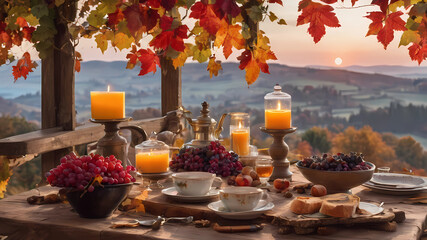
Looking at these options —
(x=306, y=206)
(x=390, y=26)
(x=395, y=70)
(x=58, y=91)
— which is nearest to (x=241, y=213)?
(x=306, y=206)

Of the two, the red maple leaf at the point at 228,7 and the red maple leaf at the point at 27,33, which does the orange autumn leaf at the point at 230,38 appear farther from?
→ the red maple leaf at the point at 27,33

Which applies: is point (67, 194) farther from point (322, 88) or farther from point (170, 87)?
point (322, 88)

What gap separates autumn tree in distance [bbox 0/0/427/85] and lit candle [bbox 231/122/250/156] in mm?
335

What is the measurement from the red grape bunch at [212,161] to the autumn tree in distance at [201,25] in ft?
1.26

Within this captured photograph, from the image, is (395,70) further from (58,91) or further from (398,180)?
(58,91)

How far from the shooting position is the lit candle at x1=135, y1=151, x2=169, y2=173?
71.1 inches

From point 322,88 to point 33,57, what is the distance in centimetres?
515

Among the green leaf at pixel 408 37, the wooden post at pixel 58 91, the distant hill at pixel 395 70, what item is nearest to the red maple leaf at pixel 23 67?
the wooden post at pixel 58 91

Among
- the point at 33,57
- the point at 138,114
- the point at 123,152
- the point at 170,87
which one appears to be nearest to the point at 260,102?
the point at 138,114

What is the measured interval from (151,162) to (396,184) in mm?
920

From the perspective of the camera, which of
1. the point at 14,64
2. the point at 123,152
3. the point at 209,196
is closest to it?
the point at 209,196

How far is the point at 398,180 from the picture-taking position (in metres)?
1.90

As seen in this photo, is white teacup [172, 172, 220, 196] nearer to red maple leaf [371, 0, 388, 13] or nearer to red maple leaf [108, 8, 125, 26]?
red maple leaf [108, 8, 125, 26]

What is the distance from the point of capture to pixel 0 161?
1929 millimetres
